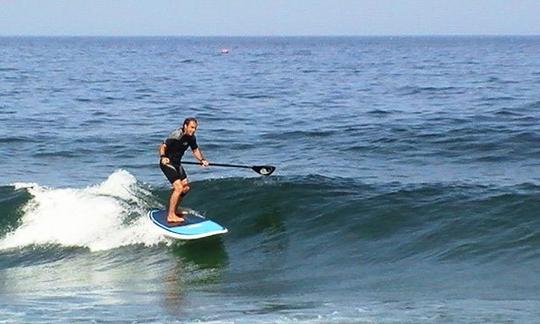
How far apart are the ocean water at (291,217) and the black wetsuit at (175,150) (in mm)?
1226

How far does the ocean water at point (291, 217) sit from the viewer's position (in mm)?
10492

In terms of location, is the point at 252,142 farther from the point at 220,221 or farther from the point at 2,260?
the point at 2,260

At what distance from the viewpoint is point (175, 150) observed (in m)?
14.0

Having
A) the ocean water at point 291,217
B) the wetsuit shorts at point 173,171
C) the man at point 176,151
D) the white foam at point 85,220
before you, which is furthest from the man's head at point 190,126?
the white foam at point 85,220

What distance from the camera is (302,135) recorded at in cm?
2523

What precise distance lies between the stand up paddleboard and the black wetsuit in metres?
0.82

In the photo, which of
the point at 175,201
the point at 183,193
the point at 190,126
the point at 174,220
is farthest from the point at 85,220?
the point at 190,126

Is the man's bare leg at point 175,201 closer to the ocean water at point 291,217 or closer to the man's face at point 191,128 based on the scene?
the ocean water at point 291,217

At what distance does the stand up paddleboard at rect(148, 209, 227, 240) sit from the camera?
46.5 feet

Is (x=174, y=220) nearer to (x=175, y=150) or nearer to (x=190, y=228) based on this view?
(x=190, y=228)

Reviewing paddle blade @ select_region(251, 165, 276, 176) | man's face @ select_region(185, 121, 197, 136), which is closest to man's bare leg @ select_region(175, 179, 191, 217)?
man's face @ select_region(185, 121, 197, 136)

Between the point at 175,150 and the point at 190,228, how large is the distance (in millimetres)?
1266

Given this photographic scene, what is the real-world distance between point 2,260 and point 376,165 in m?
8.71

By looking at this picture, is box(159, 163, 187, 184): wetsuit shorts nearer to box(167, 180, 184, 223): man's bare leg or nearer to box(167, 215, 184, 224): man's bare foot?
Answer: box(167, 180, 184, 223): man's bare leg
